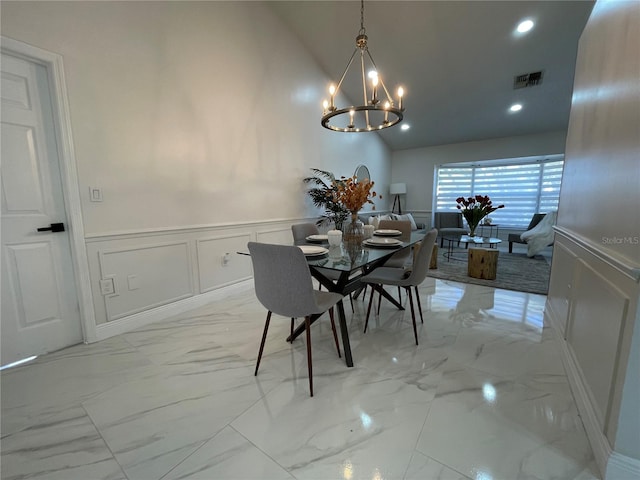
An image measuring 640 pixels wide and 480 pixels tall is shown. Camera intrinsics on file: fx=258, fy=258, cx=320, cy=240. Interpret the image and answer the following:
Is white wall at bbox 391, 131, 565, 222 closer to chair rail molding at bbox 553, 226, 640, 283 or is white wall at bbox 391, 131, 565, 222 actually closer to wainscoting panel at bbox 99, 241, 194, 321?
chair rail molding at bbox 553, 226, 640, 283

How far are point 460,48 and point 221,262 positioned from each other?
171 inches

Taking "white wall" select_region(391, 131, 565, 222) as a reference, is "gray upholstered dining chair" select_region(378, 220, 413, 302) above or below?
below

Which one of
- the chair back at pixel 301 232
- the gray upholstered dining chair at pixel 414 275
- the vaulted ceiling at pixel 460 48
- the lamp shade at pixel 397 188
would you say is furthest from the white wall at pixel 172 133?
the lamp shade at pixel 397 188

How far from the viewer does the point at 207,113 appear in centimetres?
270

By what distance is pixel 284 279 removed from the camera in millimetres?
1423

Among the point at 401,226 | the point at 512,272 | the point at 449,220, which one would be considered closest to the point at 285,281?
the point at 401,226

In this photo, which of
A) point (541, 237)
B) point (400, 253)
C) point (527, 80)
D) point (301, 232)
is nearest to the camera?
point (301, 232)

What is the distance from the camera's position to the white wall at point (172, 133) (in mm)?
1921

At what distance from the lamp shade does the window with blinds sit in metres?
0.91

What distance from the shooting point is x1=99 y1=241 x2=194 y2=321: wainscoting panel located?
2.12m

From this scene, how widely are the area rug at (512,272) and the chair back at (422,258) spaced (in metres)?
1.91

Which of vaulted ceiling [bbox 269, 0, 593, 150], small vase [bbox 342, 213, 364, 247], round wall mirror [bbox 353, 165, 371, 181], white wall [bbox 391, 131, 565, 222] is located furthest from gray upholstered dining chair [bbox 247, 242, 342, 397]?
white wall [bbox 391, 131, 565, 222]

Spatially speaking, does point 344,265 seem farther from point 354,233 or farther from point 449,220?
point 449,220

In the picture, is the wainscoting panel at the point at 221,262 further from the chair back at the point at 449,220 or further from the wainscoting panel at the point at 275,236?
Result: the chair back at the point at 449,220
